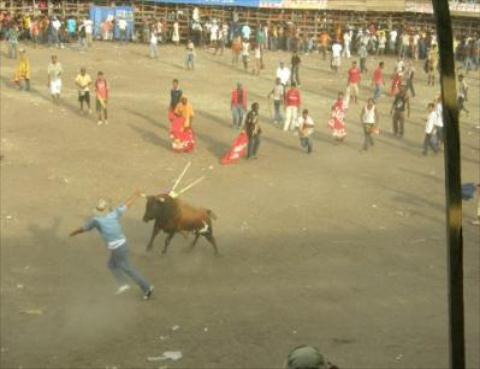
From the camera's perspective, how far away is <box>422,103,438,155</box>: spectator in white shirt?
19.4 m

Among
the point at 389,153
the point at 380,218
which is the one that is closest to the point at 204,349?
the point at 380,218

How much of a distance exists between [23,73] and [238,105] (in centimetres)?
750

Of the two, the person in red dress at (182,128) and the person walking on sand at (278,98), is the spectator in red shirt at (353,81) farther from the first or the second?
the person in red dress at (182,128)

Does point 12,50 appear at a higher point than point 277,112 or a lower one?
higher

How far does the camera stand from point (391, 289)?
1170cm

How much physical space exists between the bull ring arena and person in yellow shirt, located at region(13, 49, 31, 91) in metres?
0.07

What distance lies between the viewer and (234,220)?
1484cm

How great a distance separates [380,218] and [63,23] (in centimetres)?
2429

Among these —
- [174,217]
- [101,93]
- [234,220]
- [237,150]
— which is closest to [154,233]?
[174,217]

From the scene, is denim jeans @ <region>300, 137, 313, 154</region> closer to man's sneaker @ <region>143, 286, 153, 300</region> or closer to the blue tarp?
man's sneaker @ <region>143, 286, 153, 300</region>

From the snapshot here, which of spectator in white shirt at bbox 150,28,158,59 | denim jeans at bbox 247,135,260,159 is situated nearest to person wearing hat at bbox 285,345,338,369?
denim jeans at bbox 247,135,260,159

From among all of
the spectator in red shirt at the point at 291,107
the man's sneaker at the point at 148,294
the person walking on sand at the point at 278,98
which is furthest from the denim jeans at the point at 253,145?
the man's sneaker at the point at 148,294

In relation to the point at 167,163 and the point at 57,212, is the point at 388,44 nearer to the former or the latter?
the point at 167,163

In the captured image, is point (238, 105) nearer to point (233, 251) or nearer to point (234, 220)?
point (234, 220)
